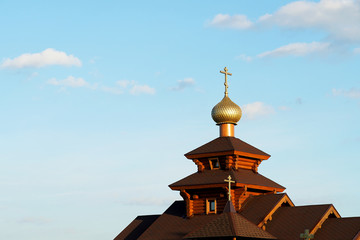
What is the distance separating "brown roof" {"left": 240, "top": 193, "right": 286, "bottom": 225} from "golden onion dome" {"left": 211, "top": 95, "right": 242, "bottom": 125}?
5.28 meters

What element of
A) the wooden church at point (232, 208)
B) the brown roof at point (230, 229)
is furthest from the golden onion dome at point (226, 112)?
the brown roof at point (230, 229)

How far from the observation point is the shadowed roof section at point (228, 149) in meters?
41.2

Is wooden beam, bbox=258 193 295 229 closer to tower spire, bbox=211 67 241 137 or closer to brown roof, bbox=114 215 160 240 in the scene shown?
tower spire, bbox=211 67 241 137

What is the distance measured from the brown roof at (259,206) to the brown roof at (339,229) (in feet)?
9.07

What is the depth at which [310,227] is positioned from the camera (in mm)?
37375

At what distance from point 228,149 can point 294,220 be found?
17.8ft

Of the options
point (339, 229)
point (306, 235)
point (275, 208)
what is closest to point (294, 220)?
point (275, 208)

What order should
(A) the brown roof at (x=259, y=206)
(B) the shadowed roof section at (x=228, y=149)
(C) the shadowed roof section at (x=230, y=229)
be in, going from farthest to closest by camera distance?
(B) the shadowed roof section at (x=228, y=149) < (A) the brown roof at (x=259, y=206) < (C) the shadowed roof section at (x=230, y=229)

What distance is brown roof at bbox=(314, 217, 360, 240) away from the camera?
37062 mm

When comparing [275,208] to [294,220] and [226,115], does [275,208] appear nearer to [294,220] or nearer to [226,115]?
[294,220]

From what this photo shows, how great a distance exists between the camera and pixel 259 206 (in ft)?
130

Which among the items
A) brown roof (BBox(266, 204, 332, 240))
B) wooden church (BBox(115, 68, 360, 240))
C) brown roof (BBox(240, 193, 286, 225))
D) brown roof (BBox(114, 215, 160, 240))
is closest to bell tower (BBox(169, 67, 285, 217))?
wooden church (BBox(115, 68, 360, 240))

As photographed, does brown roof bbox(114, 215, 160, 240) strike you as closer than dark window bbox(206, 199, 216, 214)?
No

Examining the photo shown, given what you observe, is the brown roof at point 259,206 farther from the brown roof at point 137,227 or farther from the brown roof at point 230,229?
the brown roof at point 137,227
